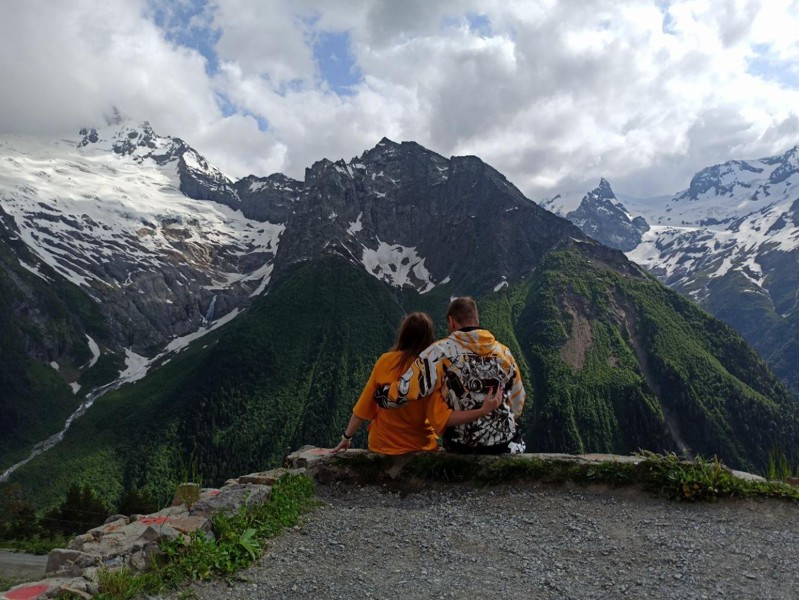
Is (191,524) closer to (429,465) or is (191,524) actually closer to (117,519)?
(429,465)

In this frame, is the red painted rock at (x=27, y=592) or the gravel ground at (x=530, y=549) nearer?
the red painted rock at (x=27, y=592)

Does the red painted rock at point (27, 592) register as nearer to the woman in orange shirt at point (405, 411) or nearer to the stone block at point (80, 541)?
the stone block at point (80, 541)

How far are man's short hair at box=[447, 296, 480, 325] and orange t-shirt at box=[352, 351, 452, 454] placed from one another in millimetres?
1451

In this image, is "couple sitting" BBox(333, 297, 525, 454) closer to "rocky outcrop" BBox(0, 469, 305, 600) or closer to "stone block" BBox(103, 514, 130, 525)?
"rocky outcrop" BBox(0, 469, 305, 600)

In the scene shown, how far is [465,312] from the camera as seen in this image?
10844 mm

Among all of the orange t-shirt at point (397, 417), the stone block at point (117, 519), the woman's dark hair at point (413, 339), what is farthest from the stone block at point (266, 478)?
the woman's dark hair at point (413, 339)

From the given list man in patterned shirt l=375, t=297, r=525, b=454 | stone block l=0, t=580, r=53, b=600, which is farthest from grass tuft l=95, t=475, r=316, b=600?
man in patterned shirt l=375, t=297, r=525, b=454

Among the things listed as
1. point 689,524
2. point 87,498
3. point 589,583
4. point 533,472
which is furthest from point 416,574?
point 87,498

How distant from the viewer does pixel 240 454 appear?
617 feet

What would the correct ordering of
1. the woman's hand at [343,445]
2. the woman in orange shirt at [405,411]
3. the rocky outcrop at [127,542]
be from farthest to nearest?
the woman's hand at [343,445] → the woman in orange shirt at [405,411] → the rocky outcrop at [127,542]

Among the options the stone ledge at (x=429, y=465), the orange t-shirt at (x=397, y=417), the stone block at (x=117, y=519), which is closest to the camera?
the orange t-shirt at (x=397, y=417)

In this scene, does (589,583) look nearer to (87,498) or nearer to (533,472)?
(533,472)

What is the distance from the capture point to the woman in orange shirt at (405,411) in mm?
10555

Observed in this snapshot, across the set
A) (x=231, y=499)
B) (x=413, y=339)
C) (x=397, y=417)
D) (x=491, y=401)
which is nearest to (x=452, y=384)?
(x=491, y=401)
